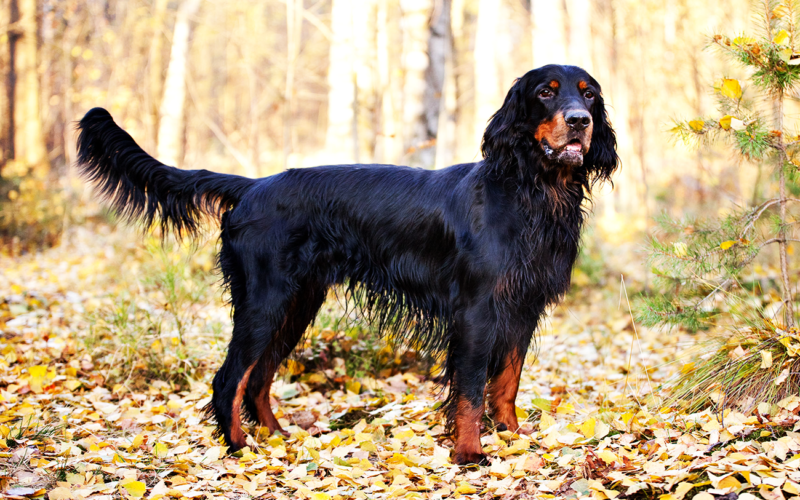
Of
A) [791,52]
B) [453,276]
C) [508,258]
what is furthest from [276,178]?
[791,52]

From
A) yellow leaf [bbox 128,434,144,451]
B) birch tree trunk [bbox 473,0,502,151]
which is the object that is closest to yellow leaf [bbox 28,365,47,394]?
yellow leaf [bbox 128,434,144,451]

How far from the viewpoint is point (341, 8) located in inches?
407

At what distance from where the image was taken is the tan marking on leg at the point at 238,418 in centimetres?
327

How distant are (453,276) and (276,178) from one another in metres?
1.14

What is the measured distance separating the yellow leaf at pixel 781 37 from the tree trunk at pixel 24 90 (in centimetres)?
1062

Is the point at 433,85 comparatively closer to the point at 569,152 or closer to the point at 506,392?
the point at 569,152

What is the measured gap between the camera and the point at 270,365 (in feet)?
11.7

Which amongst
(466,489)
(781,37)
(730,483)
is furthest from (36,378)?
(781,37)

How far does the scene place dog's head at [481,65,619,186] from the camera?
2.96 metres

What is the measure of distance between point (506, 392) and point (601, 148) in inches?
53.9

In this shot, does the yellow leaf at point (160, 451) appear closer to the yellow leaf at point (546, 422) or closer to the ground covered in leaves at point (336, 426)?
the ground covered in leaves at point (336, 426)

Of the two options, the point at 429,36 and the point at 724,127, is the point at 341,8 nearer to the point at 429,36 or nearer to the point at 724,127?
the point at 429,36

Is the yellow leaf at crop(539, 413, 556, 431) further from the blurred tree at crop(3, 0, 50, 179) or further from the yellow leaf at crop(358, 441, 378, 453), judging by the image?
the blurred tree at crop(3, 0, 50, 179)

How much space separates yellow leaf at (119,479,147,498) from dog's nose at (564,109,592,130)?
2446 millimetres
